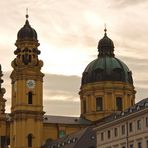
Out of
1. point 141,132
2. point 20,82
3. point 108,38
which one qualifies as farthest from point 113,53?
point 141,132

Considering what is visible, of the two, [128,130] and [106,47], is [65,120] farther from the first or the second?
[128,130]

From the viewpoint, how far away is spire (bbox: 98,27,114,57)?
170250 millimetres

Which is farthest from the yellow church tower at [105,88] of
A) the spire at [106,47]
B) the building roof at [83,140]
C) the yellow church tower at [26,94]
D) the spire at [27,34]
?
the building roof at [83,140]

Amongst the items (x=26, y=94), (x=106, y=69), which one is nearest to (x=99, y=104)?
(x=106, y=69)

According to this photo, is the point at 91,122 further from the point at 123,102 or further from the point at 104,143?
the point at 104,143

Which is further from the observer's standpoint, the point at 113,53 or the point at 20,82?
the point at 113,53

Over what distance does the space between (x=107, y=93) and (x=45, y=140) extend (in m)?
20.2

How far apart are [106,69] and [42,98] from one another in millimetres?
21347

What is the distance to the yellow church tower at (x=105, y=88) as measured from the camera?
16175 centimetres

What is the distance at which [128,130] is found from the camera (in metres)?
93.1

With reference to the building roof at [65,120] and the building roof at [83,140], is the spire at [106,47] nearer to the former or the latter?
the building roof at [65,120]

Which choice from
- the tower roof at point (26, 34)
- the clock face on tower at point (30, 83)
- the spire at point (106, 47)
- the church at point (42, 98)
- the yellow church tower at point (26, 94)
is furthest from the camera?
the spire at point (106, 47)

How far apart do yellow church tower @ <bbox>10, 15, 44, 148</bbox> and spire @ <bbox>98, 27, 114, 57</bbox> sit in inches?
871

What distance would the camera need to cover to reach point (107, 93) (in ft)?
531
